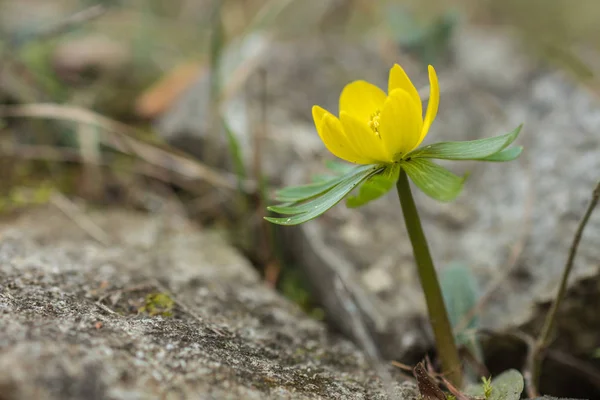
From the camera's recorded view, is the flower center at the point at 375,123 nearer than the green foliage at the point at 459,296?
Yes

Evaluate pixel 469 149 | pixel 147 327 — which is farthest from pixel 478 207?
pixel 147 327

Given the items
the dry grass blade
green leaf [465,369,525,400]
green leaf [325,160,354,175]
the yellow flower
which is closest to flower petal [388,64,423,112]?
the yellow flower

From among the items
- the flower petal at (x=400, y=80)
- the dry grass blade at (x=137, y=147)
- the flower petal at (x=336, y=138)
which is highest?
the flower petal at (x=400, y=80)

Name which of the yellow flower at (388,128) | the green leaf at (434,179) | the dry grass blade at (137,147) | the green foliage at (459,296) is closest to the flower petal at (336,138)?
the yellow flower at (388,128)

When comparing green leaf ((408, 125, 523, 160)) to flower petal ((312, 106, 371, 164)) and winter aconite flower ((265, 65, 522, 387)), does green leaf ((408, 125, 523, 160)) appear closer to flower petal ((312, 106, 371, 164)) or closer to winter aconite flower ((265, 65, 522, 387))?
winter aconite flower ((265, 65, 522, 387))

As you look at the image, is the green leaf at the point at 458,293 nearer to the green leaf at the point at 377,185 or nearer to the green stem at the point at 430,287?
the green stem at the point at 430,287

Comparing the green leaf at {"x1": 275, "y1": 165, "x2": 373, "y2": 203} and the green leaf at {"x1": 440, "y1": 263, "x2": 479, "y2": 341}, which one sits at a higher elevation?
the green leaf at {"x1": 275, "y1": 165, "x2": 373, "y2": 203}
